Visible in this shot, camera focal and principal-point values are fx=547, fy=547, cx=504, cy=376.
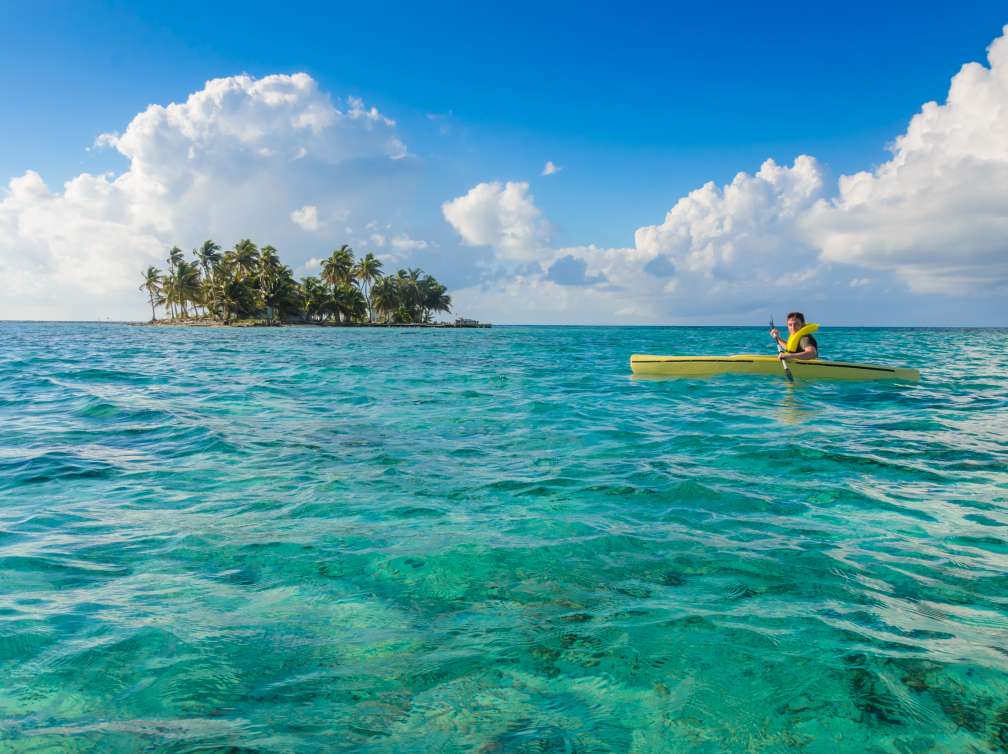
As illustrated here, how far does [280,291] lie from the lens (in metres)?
91.8

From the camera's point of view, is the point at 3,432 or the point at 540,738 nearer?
the point at 540,738

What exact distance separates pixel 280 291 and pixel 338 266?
11503 millimetres

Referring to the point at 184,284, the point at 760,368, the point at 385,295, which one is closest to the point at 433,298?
the point at 385,295

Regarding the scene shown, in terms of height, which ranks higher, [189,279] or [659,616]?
[189,279]

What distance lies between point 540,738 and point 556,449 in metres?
5.91

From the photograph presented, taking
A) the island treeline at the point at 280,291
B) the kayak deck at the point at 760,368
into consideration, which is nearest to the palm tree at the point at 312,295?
the island treeline at the point at 280,291

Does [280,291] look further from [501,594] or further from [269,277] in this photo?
[501,594]

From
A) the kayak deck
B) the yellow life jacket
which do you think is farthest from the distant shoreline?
the yellow life jacket

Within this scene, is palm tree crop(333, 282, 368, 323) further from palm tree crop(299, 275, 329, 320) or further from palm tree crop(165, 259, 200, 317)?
palm tree crop(165, 259, 200, 317)

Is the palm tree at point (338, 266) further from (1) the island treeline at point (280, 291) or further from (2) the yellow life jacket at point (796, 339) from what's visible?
(2) the yellow life jacket at point (796, 339)

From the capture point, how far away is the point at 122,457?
7.57 metres

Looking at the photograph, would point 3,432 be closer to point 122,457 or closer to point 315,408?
point 122,457

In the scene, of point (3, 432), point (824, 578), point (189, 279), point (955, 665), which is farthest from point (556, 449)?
point (189, 279)

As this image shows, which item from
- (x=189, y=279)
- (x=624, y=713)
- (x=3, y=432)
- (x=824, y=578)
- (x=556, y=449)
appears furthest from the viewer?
(x=189, y=279)
